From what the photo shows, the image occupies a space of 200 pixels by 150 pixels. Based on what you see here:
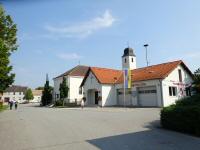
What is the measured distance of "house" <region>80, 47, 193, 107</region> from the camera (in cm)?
3284

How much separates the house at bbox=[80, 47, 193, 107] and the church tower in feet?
23.9

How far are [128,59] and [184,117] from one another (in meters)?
41.3

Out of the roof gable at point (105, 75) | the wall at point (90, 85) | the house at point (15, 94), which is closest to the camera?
the roof gable at point (105, 75)

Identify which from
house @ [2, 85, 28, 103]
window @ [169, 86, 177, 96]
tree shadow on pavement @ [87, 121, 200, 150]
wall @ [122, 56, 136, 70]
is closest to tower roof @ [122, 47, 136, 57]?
wall @ [122, 56, 136, 70]

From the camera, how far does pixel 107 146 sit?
9.04m

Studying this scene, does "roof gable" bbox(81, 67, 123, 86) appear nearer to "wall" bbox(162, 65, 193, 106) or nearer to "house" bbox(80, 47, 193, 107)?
"house" bbox(80, 47, 193, 107)

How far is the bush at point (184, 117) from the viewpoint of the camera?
37.4 feet

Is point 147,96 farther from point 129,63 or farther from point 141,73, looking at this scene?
point 129,63

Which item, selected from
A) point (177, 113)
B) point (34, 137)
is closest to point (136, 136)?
point (177, 113)

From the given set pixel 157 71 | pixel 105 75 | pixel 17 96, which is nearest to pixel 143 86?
pixel 157 71

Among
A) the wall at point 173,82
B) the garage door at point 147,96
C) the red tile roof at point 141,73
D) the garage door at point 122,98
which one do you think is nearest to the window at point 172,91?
the wall at point 173,82

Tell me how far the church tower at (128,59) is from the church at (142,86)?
6.64m

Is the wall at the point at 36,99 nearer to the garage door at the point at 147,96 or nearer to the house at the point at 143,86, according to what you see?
the house at the point at 143,86

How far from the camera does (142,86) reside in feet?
115
